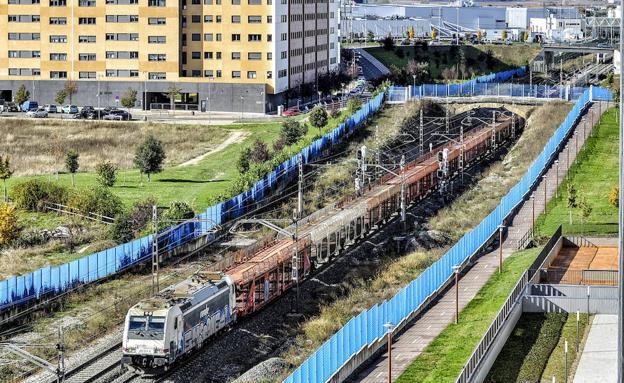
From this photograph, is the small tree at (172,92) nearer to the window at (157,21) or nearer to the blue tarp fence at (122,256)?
the window at (157,21)

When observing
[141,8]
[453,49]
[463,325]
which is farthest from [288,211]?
[453,49]

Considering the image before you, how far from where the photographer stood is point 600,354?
5316cm

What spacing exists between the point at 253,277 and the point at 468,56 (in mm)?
124315

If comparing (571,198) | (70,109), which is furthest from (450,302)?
(70,109)

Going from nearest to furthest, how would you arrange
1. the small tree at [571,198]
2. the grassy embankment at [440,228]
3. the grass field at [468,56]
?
the grassy embankment at [440,228] → the small tree at [571,198] → the grass field at [468,56]

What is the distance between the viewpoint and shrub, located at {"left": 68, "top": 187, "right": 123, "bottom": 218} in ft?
263

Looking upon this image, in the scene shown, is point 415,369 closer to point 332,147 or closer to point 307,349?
point 307,349

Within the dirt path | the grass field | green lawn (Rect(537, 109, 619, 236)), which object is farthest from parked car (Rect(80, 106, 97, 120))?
the grass field

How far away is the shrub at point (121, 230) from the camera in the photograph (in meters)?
73.8

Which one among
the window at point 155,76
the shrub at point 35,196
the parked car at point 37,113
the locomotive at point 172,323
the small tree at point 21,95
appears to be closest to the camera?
the locomotive at point 172,323

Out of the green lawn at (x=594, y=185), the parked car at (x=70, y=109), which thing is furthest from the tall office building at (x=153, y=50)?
the green lawn at (x=594, y=185)

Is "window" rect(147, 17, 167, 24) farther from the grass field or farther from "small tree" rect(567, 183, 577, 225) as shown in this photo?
"small tree" rect(567, 183, 577, 225)

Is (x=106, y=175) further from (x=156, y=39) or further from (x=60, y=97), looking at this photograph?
(x=156, y=39)

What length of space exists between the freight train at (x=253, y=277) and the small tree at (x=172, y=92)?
38.2 m
